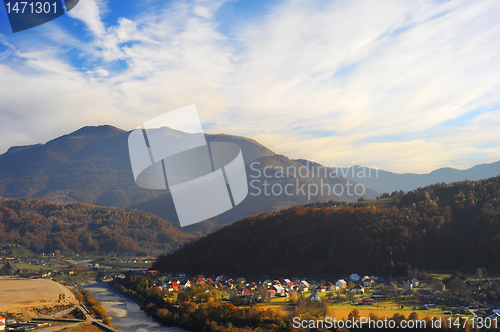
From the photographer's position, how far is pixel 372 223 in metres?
35.5

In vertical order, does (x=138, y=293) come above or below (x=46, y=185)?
below

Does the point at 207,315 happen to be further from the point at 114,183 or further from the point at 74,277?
the point at 114,183

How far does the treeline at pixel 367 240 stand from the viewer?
1209 inches

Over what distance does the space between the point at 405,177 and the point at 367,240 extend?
578 feet

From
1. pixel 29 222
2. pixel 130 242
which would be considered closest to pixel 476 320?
pixel 130 242

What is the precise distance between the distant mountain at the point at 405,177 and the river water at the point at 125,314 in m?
132

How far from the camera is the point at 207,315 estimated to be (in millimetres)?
20922

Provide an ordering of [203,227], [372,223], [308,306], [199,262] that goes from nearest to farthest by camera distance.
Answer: [308,306], [372,223], [199,262], [203,227]

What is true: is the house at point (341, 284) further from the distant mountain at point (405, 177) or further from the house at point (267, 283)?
the distant mountain at point (405, 177)

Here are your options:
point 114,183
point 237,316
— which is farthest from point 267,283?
point 114,183

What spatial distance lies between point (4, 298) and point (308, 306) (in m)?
18.6

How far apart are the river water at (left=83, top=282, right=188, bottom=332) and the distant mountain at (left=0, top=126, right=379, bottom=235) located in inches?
2538

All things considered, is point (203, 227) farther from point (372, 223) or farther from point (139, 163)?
point (139, 163)

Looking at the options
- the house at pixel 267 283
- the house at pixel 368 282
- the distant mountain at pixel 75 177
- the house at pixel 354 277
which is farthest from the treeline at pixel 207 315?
the distant mountain at pixel 75 177
